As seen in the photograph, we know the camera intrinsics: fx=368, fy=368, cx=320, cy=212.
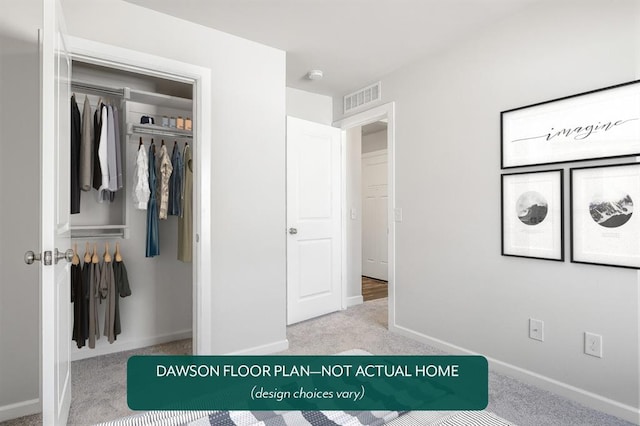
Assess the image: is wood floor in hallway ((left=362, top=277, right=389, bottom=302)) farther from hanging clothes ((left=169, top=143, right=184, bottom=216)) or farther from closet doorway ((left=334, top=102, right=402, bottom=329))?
hanging clothes ((left=169, top=143, right=184, bottom=216))

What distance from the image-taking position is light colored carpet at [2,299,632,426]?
1.97 metres

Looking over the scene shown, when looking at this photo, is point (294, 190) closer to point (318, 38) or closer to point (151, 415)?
point (318, 38)

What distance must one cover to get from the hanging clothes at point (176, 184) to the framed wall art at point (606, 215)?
2.77 m

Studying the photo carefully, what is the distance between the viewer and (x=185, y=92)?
3408 millimetres

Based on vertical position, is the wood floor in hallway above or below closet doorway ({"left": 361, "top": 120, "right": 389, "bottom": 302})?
below

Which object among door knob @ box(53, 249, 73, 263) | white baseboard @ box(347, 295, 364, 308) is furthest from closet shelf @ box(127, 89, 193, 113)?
white baseboard @ box(347, 295, 364, 308)

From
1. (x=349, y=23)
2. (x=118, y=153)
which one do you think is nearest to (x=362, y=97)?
(x=349, y=23)

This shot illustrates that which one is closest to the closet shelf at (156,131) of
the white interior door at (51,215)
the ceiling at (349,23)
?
the ceiling at (349,23)

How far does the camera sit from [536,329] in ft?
7.58

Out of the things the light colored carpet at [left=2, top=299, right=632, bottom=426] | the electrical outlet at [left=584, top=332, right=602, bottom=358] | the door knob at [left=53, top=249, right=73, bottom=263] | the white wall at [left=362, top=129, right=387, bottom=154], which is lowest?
the light colored carpet at [left=2, top=299, right=632, bottom=426]

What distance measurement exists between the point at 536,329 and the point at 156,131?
310cm

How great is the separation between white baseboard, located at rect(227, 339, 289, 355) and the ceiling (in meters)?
2.34

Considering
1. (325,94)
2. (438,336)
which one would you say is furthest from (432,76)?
(438,336)
